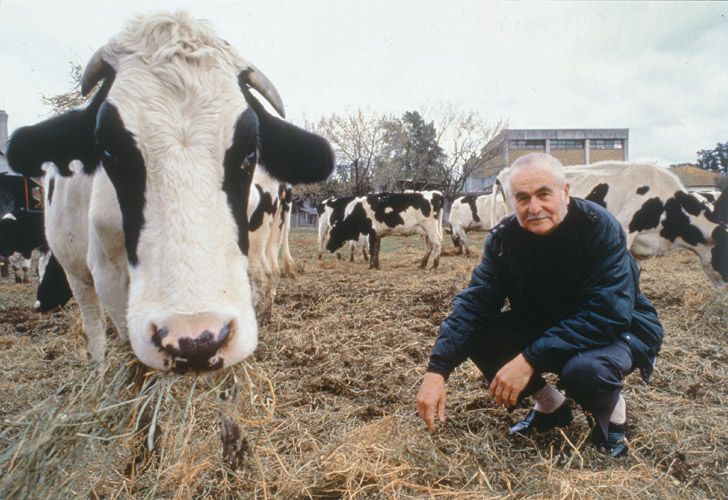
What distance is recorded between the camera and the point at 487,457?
2.68 m

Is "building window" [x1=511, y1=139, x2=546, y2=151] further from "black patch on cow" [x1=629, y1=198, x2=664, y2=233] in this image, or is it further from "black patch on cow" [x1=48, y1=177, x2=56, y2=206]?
"black patch on cow" [x1=48, y1=177, x2=56, y2=206]

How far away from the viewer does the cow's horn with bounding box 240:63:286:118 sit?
242 cm

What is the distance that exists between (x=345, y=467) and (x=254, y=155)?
1.58 meters

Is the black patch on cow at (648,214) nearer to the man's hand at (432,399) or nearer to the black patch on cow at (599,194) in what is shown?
the black patch on cow at (599,194)

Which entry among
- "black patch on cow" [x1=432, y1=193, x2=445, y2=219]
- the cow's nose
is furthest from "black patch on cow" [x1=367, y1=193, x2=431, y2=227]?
the cow's nose

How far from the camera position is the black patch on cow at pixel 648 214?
24.1 ft

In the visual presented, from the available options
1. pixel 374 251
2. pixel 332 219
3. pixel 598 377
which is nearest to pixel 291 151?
pixel 598 377

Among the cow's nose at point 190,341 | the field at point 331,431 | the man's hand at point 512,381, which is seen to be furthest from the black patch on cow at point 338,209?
the cow's nose at point 190,341

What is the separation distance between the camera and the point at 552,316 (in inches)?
113

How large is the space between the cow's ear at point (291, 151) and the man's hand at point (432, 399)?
137cm

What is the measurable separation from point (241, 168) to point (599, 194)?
707 cm

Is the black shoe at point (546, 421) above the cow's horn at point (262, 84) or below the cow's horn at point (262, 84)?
below

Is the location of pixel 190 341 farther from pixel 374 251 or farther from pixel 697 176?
pixel 697 176

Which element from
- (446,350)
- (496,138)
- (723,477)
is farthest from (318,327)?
(496,138)
